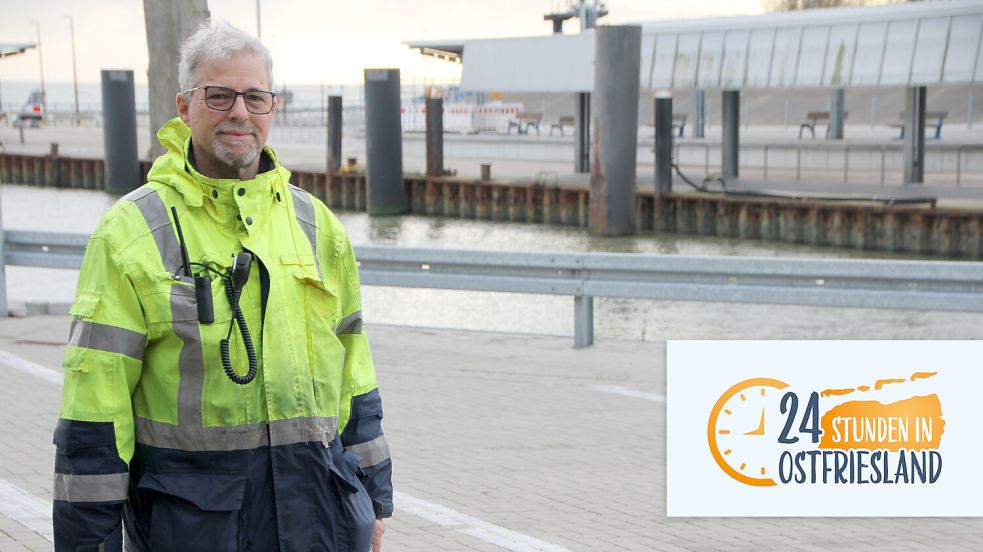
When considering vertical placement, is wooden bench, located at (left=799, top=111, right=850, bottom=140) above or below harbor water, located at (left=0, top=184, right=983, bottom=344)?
above

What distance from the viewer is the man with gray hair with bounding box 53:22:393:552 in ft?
9.50

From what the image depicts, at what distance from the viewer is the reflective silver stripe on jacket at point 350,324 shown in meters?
3.27

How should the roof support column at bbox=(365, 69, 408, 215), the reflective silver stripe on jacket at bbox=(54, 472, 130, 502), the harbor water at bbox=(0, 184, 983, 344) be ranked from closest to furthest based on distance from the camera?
the reflective silver stripe on jacket at bbox=(54, 472, 130, 502), the harbor water at bbox=(0, 184, 983, 344), the roof support column at bbox=(365, 69, 408, 215)

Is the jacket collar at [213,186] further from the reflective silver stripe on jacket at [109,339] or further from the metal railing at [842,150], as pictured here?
the metal railing at [842,150]

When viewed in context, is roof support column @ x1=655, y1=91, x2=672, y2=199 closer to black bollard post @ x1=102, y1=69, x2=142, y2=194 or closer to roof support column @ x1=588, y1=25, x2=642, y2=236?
roof support column @ x1=588, y1=25, x2=642, y2=236

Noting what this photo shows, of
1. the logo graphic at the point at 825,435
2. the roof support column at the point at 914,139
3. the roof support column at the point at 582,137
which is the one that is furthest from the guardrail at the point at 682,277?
the roof support column at the point at 582,137

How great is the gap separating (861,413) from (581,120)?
1245 inches

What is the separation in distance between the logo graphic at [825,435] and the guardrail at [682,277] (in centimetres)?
365

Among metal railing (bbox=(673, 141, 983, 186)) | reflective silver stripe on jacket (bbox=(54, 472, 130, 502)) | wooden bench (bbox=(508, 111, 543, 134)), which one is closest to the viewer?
reflective silver stripe on jacket (bbox=(54, 472, 130, 502))

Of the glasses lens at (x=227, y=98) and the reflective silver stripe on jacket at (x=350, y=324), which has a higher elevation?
the glasses lens at (x=227, y=98)

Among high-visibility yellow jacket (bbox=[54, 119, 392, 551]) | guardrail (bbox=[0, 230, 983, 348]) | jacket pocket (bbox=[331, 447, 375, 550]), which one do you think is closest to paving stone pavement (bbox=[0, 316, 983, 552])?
guardrail (bbox=[0, 230, 983, 348])

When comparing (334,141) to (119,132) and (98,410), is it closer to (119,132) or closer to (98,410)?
(119,132)

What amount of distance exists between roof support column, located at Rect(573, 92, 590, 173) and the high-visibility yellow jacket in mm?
34243

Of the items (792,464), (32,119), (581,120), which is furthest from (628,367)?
(32,119)
